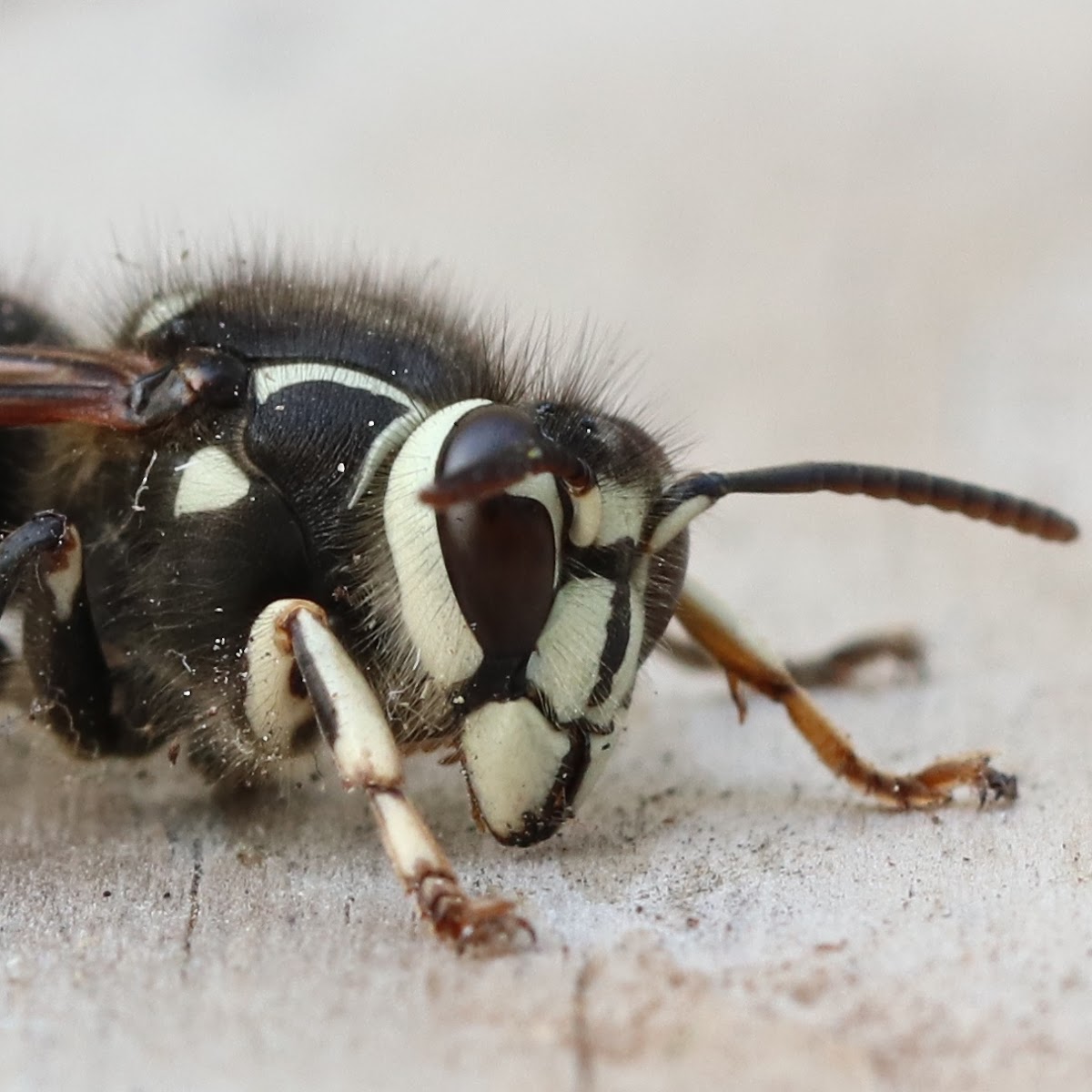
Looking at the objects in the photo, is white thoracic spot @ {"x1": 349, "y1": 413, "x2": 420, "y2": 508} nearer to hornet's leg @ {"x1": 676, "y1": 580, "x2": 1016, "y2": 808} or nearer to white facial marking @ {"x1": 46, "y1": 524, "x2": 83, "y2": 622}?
white facial marking @ {"x1": 46, "y1": 524, "x2": 83, "y2": 622}

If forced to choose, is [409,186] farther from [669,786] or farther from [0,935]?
[0,935]

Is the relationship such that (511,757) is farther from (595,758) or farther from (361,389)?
(361,389)

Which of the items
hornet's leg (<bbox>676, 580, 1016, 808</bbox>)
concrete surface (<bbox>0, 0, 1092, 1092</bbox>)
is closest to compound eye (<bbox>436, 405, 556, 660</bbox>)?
concrete surface (<bbox>0, 0, 1092, 1092</bbox>)

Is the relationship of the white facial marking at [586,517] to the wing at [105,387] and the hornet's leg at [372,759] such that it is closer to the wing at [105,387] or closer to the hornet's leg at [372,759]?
the hornet's leg at [372,759]

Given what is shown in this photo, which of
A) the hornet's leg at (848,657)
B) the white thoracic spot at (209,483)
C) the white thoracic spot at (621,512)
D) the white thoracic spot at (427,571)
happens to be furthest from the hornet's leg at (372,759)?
the hornet's leg at (848,657)

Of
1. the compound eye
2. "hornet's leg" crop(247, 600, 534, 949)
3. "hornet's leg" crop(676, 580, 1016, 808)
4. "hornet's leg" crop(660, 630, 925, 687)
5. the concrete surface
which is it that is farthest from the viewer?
"hornet's leg" crop(660, 630, 925, 687)

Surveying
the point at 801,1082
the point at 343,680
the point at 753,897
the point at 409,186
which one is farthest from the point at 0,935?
the point at 409,186

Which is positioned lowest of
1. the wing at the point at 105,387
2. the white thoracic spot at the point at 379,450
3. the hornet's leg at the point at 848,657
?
the hornet's leg at the point at 848,657
